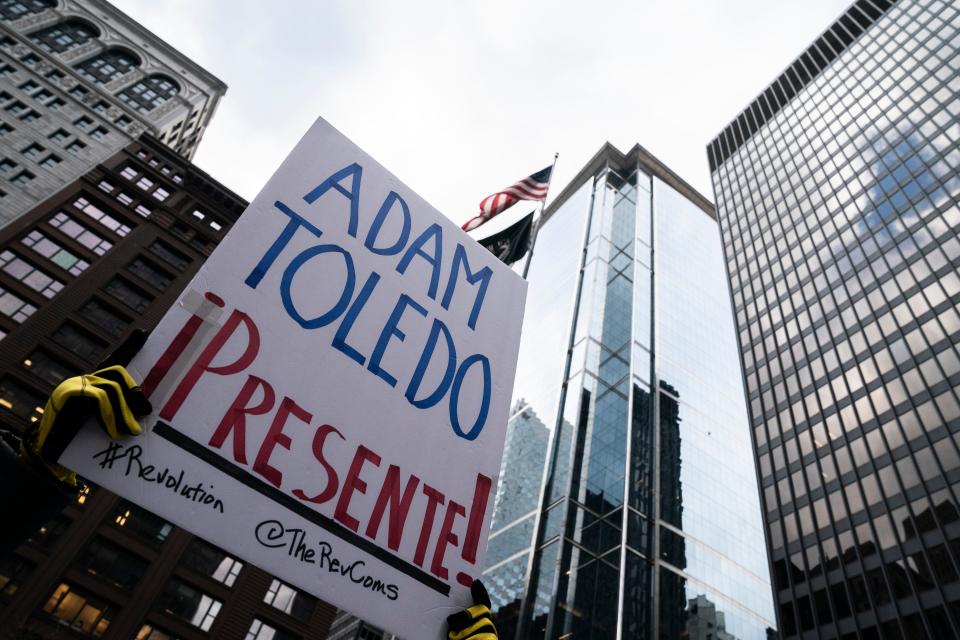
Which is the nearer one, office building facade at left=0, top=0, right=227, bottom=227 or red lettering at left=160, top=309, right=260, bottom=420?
red lettering at left=160, top=309, right=260, bottom=420

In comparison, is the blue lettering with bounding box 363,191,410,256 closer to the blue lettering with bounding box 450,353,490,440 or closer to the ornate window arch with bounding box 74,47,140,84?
the blue lettering with bounding box 450,353,490,440

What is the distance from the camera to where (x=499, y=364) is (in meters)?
5.11

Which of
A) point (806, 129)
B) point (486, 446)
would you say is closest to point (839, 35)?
point (806, 129)

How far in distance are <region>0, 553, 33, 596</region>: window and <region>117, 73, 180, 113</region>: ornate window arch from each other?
55354 millimetres

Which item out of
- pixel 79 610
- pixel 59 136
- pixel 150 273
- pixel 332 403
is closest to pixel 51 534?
pixel 79 610

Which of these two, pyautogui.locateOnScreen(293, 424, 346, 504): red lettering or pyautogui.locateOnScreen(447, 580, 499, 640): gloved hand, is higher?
pyautogui.locateOnScreen(293, 424, 346, 504): red lettering

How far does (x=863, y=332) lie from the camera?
166 feet

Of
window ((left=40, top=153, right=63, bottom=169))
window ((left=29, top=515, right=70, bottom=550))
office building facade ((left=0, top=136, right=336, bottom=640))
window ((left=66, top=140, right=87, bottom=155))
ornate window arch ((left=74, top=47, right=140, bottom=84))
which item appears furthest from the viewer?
ornate window arch ((left=74, top=47, right=140, bottom=84))

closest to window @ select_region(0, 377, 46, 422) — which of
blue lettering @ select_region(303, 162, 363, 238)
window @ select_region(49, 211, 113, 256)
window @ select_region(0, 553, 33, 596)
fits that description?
window @ select_region(0, 553, 33, 596)

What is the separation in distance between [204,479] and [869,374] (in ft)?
183

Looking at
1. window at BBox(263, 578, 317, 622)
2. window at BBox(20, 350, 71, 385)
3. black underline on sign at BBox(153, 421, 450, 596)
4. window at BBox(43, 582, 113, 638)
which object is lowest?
black underline on sign at BBox(153, 421, 450, 596)

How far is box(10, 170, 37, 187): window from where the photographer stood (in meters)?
45.9

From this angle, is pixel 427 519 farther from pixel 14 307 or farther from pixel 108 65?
pixel 108 65

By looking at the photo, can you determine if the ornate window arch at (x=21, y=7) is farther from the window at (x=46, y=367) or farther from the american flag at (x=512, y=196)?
the american flag at (x=512, y=196)
